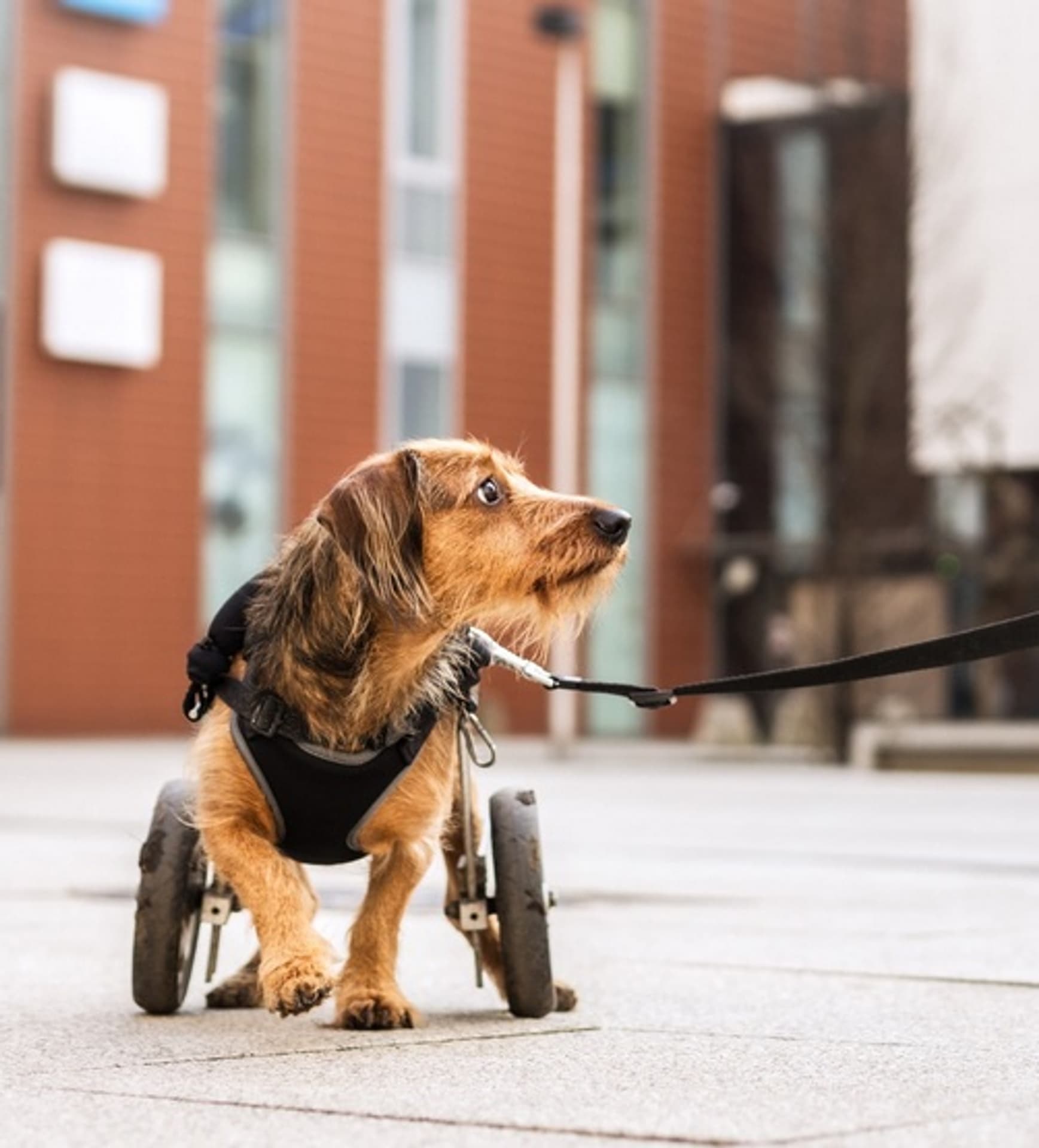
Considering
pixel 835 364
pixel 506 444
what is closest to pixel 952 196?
pixel 835 364

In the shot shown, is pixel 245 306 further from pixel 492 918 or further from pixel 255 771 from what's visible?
pixel 255 771

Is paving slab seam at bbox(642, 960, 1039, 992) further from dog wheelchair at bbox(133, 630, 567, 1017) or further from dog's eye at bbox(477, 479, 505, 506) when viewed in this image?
dog's eye at bbox(477, 479, 505, 506)

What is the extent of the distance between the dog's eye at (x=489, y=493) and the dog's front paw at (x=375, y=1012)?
3.72 feet

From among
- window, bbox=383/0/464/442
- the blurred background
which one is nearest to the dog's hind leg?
the blurred background

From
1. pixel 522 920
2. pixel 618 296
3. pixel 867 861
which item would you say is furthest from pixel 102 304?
pixel 522 920

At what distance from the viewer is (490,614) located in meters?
5.80

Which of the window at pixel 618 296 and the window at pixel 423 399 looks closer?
the window at pixel 423 399

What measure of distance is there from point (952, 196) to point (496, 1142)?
1164 inches

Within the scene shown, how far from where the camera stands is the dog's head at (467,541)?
5676 millimetres

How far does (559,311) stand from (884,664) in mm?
26722

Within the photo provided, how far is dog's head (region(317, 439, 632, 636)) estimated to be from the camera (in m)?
5.68

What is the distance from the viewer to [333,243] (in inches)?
1451

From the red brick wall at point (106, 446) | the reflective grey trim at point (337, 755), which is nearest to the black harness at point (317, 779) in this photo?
the reflective grey trim at point (337, 755)

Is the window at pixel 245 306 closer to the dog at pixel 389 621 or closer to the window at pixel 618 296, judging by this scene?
the window at pixel 618 296
